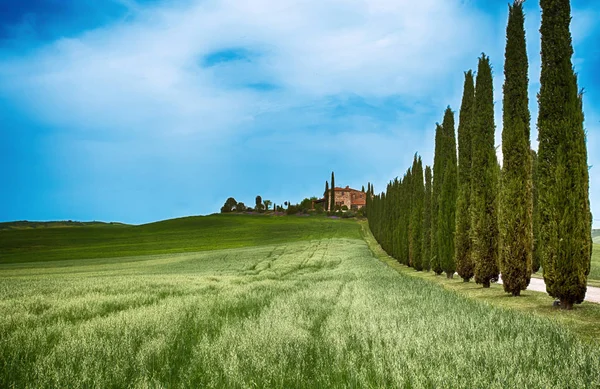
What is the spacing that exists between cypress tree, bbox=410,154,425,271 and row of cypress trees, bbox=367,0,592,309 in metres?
3.90

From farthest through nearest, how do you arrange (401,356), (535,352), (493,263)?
(493,263) < (535,352) < (401,356)

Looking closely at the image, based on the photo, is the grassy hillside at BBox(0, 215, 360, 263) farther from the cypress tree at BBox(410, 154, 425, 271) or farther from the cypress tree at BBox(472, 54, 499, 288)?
the cypress tree at BBox(472, 54, 499, 288)

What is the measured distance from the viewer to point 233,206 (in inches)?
4301

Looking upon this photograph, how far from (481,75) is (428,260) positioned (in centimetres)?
1253

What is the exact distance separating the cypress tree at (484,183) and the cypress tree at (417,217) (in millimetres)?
9952

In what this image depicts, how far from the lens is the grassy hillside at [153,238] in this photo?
45.9 m

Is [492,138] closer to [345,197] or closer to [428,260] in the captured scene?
[428,260]

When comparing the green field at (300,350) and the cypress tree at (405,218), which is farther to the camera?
the cypress tree at (405,218)

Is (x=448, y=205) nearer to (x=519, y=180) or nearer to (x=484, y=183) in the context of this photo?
(x=484, y=183)

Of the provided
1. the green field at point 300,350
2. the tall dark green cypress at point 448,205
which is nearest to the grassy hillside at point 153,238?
the tall dark green cypress at point 448,205

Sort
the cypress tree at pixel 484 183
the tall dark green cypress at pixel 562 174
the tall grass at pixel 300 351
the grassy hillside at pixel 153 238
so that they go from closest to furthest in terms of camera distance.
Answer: the tall grass at pixel 300 351
the tall dark green cypress at pixel 562 174
the cypress tree at pixel 484 183
the grassy hillside at pixel 153 238

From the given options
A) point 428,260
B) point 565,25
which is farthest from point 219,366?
point 428,260

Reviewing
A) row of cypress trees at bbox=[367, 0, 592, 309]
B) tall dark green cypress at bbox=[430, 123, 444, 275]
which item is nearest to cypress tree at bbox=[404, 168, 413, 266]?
tall dark green cypress at bbox=[430, 123, 444, 275]

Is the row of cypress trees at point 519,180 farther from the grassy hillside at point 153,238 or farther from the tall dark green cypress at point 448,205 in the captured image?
the grassy hillside at point 153,238
